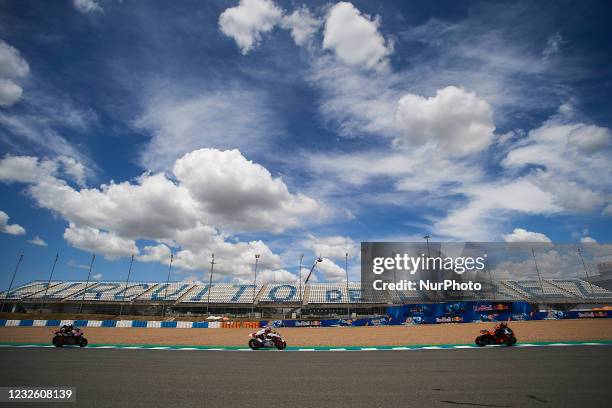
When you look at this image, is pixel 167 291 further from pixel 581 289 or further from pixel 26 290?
pixel 581 289

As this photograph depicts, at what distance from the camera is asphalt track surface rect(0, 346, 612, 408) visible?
604 cm

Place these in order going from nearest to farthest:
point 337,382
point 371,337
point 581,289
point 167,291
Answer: point 337,382, point 371,337, point 581,289, point 167,291

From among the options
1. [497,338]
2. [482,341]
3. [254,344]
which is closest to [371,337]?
[482,341]

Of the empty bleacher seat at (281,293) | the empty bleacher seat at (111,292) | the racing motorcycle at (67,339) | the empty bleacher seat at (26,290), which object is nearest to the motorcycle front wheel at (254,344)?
the racing motorcycle at (67,339)

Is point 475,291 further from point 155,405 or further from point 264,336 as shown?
point 155,405

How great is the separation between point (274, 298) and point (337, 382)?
73.0 meters

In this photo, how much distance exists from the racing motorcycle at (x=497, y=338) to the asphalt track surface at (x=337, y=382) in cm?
439

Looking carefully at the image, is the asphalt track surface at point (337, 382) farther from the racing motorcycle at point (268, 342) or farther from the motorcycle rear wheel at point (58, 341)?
the motorcycle rear wheel at point (58, 341)

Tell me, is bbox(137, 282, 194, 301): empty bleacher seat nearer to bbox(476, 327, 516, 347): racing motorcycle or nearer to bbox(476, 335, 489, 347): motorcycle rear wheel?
bbox(476, 335, 489, 347): motorcycle rear wheel

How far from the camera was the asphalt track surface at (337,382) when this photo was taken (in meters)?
6.04

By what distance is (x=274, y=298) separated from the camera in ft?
255

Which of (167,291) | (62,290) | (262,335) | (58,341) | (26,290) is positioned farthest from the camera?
(167,291)

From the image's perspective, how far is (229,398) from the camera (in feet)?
20.9

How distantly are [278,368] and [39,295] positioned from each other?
317 ft
